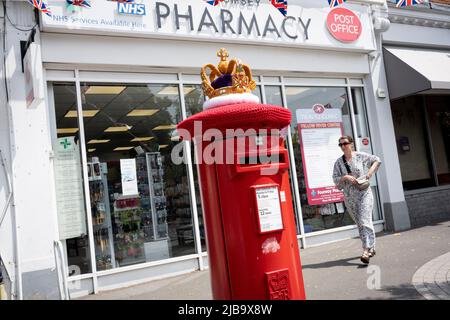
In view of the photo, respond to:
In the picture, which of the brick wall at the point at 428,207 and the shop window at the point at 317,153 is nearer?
the shop window at the point at 317,153

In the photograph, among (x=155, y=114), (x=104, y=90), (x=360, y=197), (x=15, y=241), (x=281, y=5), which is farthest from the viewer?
(x=281, y=5)

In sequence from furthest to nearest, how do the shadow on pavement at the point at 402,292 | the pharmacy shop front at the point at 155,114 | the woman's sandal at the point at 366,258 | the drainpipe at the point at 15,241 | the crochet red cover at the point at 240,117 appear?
the pharmacy shop front at the point at 155,114, the woman's sandal at the point at 366,258, the drainpipe at the point at 15,241, the shadow on pavement at the point at 402,292, the crochet red cover at the point at 240,117

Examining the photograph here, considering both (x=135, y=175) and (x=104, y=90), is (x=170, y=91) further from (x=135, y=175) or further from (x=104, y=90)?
(x=135, y=175)

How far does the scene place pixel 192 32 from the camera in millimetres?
7562

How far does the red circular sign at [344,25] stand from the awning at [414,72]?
1104 mm

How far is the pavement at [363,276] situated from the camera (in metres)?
4.90

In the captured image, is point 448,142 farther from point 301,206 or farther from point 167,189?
point 167,189

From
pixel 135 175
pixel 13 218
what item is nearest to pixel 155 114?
pixel 135 175

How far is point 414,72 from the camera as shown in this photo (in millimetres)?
9352

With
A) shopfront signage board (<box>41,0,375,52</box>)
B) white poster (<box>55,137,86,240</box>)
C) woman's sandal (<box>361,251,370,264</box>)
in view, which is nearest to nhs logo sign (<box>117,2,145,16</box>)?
shopfront signage board (<box>41,0,375,52</box>)

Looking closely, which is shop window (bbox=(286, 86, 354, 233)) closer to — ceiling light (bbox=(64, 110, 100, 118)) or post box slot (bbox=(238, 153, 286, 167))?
ceiling light (bbox=(64, 110, 100, 118))

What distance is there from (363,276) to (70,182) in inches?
176

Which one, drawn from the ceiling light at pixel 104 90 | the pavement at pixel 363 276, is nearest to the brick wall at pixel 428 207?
the pavement at pixel 363 276

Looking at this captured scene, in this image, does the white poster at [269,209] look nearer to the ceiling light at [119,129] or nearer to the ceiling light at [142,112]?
the ceiling light at [119,129]
